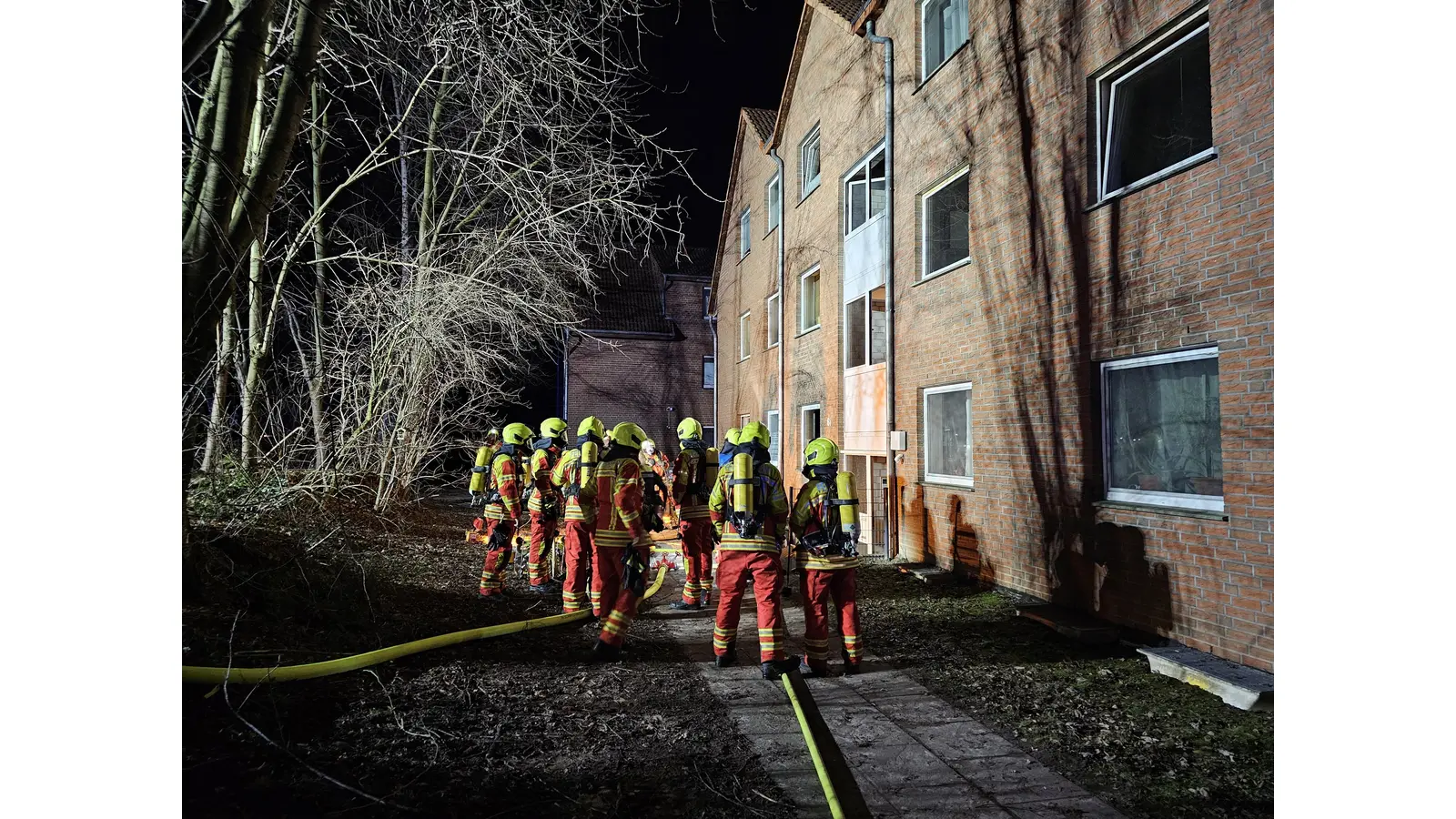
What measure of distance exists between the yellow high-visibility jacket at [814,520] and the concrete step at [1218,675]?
7.41ft

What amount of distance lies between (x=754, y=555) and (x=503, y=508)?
388cm

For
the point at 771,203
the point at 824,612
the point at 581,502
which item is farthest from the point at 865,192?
the point at 824,612

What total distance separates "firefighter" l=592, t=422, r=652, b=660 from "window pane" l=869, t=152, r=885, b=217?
22.5ft

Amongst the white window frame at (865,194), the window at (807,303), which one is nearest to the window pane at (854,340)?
the white window frame at (865,194)

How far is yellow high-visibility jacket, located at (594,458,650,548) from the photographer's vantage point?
6.59 m

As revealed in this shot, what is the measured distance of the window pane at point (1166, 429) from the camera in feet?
19.2

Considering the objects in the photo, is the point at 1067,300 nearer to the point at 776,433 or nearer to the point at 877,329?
the point at 877,329

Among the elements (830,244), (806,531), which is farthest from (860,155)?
(806,531)

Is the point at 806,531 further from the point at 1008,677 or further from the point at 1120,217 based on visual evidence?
the point at 1120,217

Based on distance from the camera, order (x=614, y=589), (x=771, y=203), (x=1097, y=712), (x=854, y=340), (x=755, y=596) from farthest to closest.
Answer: (x=771, y=203)
(x=854, y=340)
(x=614, y=589)
(x=755, y=596)
(x=1097, y=712)

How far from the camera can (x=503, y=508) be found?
8734mm

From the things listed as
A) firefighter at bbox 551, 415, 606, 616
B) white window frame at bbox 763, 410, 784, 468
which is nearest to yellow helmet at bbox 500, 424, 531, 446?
firefighter at bbox 551, 415, 606, 616

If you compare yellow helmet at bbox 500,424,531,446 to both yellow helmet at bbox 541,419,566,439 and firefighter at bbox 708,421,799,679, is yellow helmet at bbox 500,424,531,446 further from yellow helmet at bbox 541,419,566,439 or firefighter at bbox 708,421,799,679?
firefighter at bbox 708,421,799,679

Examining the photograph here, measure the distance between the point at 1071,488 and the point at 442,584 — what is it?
22.3 ft
